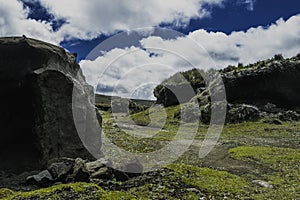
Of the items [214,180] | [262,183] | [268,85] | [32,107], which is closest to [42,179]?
[32,107]

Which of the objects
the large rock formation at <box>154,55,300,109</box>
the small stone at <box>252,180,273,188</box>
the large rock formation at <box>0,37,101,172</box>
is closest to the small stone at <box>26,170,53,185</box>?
the large rock formation at <box>0,37,101,172</box>

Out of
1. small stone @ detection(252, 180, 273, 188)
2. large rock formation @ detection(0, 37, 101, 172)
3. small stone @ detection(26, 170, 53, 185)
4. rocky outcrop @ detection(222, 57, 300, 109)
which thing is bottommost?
small stone @ detection(252, 180, 273, 188)

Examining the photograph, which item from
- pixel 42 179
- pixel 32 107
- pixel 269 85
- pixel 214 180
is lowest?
pixel 214 180

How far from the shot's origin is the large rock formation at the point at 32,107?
25922 mm

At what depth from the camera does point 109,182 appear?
21.6 m

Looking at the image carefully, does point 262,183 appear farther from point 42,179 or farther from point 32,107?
point 32,107

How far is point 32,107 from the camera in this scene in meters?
26.5

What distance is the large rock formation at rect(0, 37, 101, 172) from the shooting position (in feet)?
85.0

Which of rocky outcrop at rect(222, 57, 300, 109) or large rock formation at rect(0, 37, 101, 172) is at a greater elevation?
rocky outcrop at rect(222, 57, 300, 109)

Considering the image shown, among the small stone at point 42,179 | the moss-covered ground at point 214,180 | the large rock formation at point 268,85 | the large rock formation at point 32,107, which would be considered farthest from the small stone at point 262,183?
the large rock formation at point 268,85

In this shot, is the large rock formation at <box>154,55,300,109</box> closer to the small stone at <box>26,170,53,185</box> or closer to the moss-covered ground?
the moss-covered ground

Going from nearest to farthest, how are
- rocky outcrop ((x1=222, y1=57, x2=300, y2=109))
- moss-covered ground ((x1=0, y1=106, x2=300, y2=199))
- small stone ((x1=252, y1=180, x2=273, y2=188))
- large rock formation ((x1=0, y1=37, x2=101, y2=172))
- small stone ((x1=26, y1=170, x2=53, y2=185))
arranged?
moss-covered ground ((x1=0, y1=106, x2=300, y2=199)), small stone ((x1=26, y1=170, x2=53, y2=185)), small stone ((x1=252, y1=180, x2=273, y2=188)), large rock formation ((x1=0, y1=37, x2=101, y2=172)), rocky outcrop ((x1=222, y1=57, x2=300, y2=109))

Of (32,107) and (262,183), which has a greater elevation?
(32,107)

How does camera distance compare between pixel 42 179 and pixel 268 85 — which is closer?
pixel 42 179
